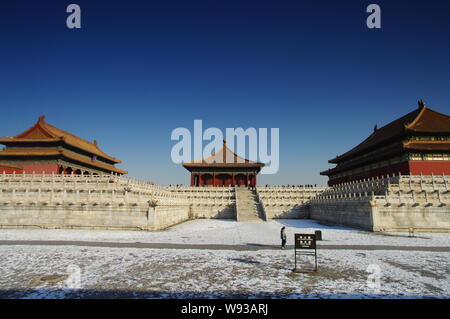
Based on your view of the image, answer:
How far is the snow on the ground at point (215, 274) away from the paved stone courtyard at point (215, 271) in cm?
2

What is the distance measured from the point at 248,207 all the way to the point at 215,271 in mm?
22960

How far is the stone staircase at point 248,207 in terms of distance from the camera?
28.7 meters

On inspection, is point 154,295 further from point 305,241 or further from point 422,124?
point 422,124

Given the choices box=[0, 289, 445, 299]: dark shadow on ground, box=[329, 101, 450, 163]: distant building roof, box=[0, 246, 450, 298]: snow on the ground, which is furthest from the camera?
box=[329, 101, 450, 163]: distant building roof

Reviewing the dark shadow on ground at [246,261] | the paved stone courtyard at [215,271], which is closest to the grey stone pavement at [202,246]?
the paved stone courtyard at [215,271]

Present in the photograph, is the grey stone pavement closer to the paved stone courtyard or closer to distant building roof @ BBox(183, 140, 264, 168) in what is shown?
the paved stone courtyard

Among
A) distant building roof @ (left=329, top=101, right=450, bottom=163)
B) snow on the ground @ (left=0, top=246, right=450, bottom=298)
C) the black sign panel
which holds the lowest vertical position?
snow on the ground @ (left=0, top=246, right=450, bottom=298)

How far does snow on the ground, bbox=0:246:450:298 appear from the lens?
20.9ft

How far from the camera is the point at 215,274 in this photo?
25.6ft

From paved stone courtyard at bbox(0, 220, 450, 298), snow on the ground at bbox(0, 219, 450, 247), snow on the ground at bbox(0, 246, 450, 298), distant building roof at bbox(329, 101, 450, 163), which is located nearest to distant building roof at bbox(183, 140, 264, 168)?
distant building roof at bbox(329, 101, 450, 163)

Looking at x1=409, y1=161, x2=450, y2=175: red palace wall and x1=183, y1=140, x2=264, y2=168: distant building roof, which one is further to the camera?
x1=183, y1=140, x2=264, y2=168: distant building roof

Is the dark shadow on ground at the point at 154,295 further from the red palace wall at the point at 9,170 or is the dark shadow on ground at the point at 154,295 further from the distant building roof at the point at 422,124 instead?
the red palace wall at the point at 9,170

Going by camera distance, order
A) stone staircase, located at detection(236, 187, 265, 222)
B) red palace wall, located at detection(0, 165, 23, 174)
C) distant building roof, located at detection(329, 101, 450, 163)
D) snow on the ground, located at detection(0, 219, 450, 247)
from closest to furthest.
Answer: snow on the ground, located at detection(0, 219, 450, 247), distant building roof, located at detection(329, 101, 450, 163), stone staircase, located at detection(236, 187, 265, 222), red palace wall, located at detection(0, 165, 23, 174)

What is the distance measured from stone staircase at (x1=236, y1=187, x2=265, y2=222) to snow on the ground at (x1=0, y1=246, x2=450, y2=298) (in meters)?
17.6
